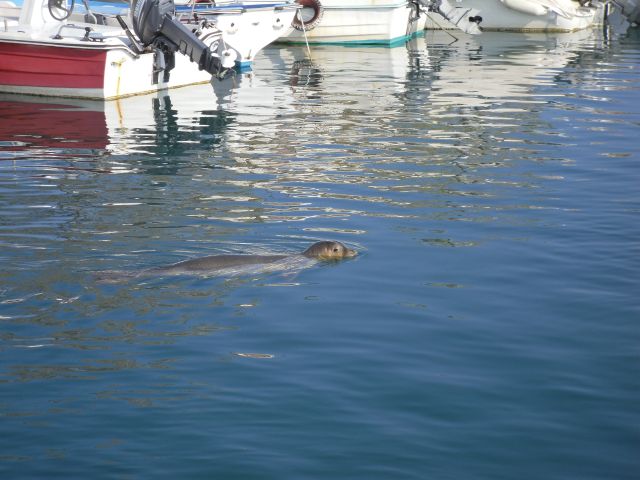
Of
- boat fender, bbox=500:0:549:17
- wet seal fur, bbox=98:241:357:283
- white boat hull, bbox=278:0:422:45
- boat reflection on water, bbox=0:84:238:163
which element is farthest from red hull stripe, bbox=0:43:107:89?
boat fender, bbox=500:0:549:17

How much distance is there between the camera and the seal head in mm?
10750

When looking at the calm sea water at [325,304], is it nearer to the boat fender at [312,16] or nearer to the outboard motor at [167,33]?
the outboard motor at [167,33]

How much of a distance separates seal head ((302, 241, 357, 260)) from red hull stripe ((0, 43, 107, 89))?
1130cm

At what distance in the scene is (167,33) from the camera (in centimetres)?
2131

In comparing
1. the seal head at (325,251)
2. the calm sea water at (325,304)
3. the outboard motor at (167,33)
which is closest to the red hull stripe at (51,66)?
the outboard motor at (167,33)

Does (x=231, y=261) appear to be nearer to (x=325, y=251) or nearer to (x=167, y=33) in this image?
(x=325, y=251)

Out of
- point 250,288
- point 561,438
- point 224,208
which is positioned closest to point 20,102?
point 224,208

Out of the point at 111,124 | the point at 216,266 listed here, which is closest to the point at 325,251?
the point at 216,266

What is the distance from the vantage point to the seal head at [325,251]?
1075 cm

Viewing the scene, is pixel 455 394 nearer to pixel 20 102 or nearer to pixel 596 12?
pixel 20 102

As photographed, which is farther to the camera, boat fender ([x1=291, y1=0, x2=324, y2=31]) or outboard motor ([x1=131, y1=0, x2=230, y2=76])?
boat fender ([x1=291, y1=0, x2=324, y2=31])

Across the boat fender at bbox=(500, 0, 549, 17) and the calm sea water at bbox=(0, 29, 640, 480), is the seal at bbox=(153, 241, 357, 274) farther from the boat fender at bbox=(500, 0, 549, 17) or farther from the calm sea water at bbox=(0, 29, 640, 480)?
the boat fender at bbox=(500, 0, 549, 17)

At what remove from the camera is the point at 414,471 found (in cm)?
660

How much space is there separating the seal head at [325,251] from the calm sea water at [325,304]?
0.16 metres
